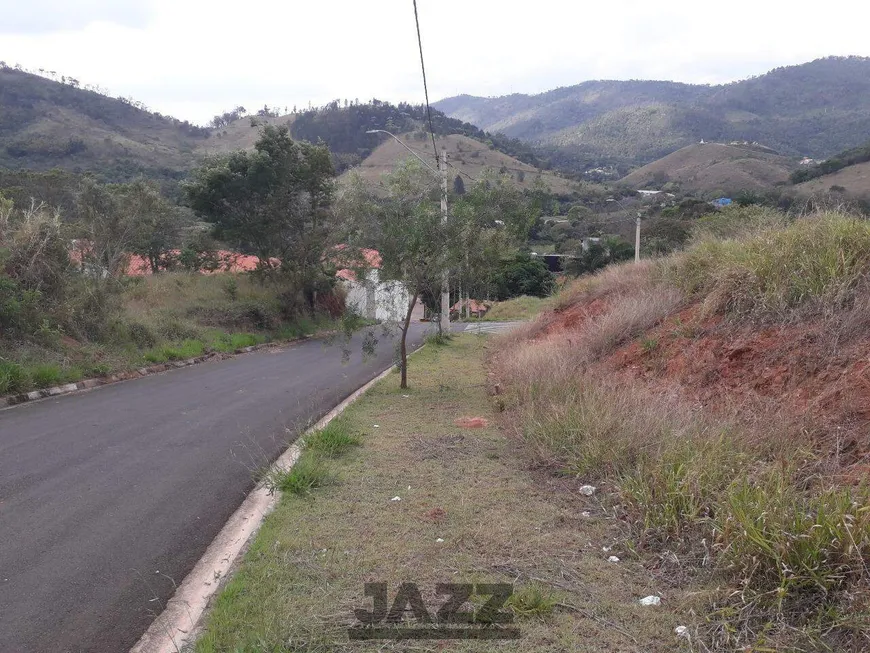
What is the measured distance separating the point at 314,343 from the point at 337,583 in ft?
70.2

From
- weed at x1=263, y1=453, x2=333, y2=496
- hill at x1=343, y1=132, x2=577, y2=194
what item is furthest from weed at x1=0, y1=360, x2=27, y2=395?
hill at x1=343, y1=132, x2=577, y2=194

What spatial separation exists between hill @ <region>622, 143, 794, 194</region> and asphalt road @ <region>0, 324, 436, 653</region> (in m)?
59.6

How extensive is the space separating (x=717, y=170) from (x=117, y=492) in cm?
7854

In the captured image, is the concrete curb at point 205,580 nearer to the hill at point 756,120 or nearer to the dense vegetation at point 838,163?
the dense vegetation at point 838,163

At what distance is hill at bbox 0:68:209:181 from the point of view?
2285 inches

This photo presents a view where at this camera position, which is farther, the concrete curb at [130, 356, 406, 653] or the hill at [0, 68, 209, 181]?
the hill at [0, 68, 209, 181]

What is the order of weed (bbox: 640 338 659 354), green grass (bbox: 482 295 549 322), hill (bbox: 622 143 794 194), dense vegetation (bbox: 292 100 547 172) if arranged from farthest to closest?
dense vegetation (bbox: 292 100 547 172) < hill (bbox: 622 143 794 194) < green grass (bbox: 482 295 549 322) < weed (bbox: 640 338 659 354)

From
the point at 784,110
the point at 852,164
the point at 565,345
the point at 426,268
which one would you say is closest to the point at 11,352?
the point at 426,268

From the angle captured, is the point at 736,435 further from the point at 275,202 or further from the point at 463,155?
the point at 463,155

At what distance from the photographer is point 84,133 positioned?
7062 cm

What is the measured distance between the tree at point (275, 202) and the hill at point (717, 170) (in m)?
45.8

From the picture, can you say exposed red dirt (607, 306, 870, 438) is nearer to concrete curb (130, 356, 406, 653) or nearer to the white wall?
the white wall

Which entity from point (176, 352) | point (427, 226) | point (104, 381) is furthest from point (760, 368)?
point (176, 352)

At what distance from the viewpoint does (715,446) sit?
5.22 m
